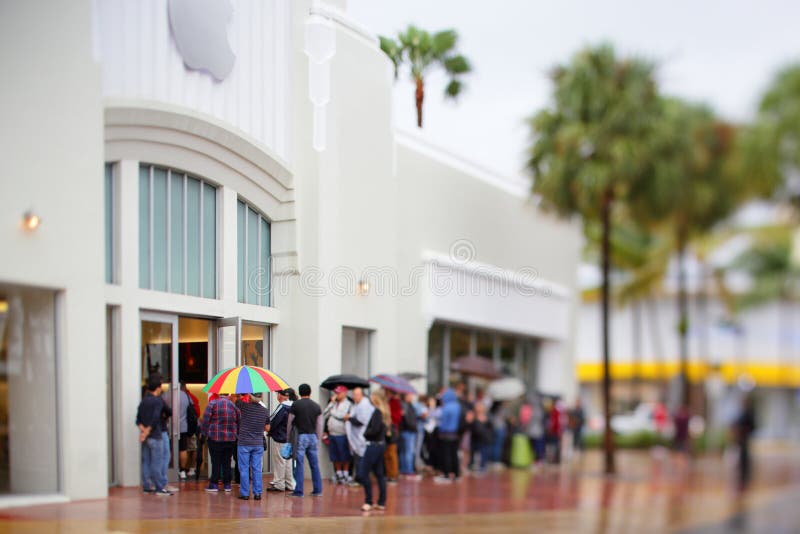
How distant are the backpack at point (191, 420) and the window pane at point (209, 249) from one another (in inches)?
33.0

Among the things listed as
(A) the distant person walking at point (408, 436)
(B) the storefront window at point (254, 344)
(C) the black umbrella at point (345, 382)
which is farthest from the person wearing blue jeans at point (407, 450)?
(B) the storefront window at point (254, 344)

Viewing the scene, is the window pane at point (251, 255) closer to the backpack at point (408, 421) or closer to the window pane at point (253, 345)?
the window pane at point (253, 345)

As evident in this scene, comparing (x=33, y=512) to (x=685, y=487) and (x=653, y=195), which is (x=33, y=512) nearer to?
(x=653, y=195)

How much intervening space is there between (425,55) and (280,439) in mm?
4374

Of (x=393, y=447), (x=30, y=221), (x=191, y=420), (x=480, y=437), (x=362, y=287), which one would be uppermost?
(x=30, y=221)

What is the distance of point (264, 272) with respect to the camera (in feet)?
27.4

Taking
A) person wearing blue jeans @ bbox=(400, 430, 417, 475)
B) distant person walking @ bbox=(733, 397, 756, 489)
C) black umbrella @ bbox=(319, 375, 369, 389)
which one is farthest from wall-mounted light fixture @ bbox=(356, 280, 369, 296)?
distant person walking @ bbox=(733, 397, 756, 489)

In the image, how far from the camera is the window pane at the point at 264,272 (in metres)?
8.30

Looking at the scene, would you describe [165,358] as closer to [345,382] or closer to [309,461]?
[309,461]

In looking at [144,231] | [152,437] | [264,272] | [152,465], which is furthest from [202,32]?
[152,465]

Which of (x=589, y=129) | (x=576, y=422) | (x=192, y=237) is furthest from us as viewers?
(x=576, y=422)

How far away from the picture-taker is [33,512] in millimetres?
7625

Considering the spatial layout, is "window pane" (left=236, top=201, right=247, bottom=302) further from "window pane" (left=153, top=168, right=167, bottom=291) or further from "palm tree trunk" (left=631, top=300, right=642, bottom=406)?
"palm tree trunk" (left=631, top=300, right=642, bottom=406)

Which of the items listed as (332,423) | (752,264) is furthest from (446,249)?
(752,264)
